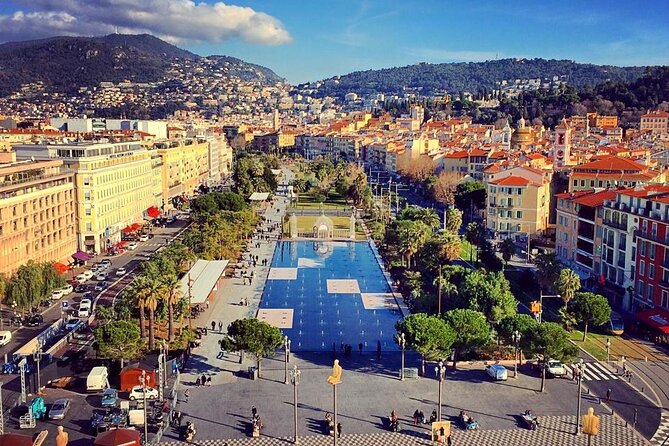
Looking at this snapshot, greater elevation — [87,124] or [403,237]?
[87,124]

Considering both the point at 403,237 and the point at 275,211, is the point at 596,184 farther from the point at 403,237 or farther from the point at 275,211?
the point at 275,211

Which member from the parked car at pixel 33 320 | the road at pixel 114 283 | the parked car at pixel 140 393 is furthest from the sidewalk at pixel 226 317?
the parked car at pixel 33 320

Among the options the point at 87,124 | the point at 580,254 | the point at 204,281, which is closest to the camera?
the point at 204,281

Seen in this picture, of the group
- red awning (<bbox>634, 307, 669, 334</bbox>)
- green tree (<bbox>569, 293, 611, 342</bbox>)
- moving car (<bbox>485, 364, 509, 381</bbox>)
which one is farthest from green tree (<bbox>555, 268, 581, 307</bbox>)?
moving car (<bbox>485, 364, 509, 381</bbox>)

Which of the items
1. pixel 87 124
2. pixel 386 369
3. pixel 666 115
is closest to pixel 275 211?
pixel 87 124

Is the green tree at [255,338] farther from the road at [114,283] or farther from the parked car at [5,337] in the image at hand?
the parked car at [5,337]

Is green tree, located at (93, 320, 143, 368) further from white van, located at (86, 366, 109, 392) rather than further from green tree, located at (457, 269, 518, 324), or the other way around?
green tree, located at (457, 269, 518, 324)

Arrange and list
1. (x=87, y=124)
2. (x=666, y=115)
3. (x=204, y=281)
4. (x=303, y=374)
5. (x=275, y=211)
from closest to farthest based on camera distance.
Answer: (x=303, y=374)
(x=204, y=281)
(x=275, y=211)
(x=87, y=124)
(x=666, y=115)
